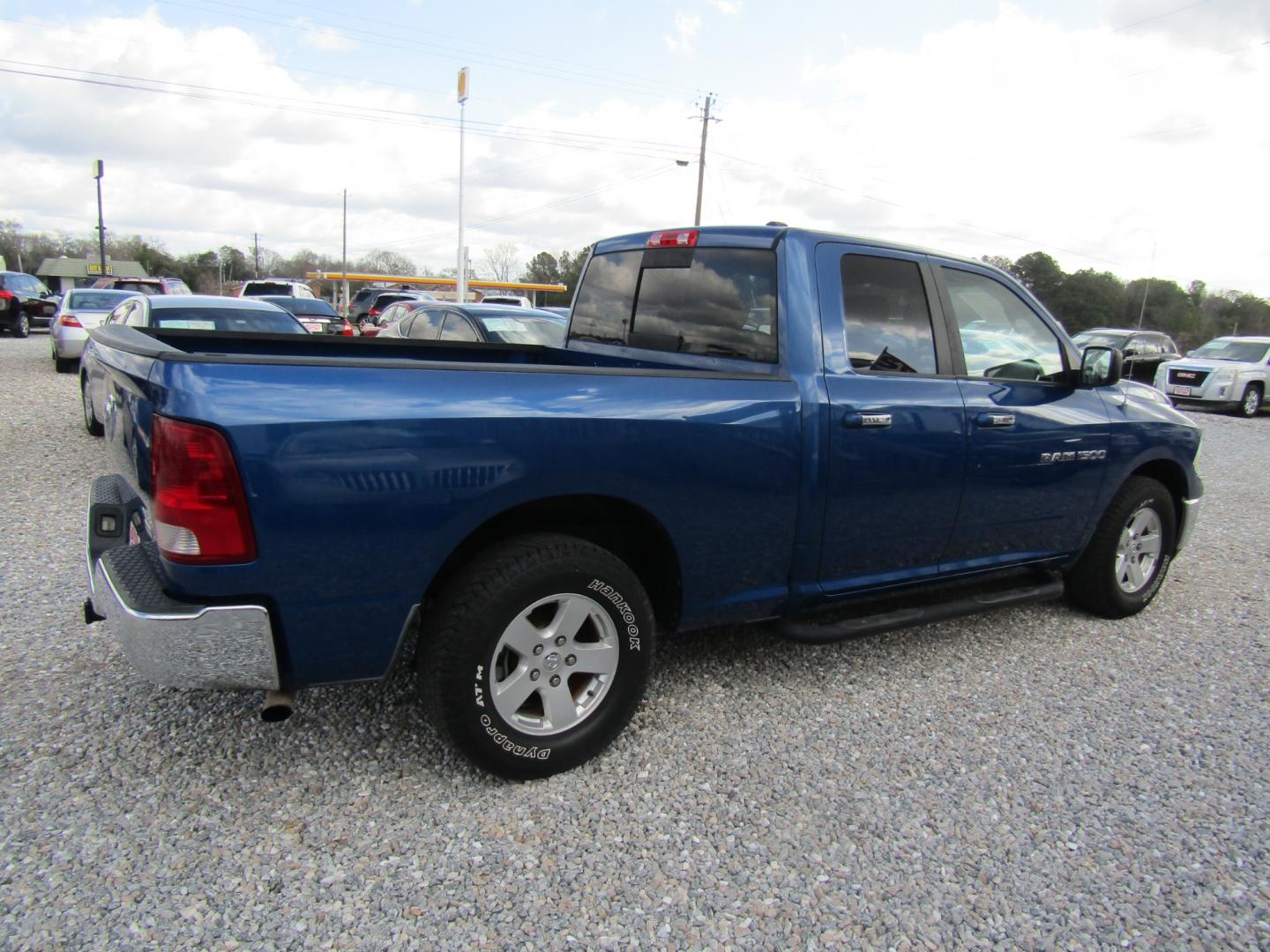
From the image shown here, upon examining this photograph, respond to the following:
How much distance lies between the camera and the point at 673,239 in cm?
370

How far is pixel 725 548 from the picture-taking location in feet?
9.89

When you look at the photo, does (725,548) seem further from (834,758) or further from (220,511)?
(220,511)

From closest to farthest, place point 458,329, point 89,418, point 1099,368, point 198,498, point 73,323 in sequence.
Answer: point 198,498 < point 1099,368 < point 89,418 < point 458,329 < point 73,323

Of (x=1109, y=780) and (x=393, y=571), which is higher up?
(x=393, y=571)

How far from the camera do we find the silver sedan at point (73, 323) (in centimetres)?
1375

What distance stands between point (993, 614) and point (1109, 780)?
1701 mm

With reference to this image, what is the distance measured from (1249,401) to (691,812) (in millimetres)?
19159

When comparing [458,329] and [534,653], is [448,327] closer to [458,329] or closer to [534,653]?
[458,329]

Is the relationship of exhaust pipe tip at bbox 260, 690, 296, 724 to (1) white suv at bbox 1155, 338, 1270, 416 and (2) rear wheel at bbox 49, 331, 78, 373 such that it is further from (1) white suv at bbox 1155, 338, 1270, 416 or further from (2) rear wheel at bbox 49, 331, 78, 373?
(1) white suv at bbox 1155, 338, 1270, 416

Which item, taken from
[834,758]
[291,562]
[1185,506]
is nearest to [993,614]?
[1185,506]

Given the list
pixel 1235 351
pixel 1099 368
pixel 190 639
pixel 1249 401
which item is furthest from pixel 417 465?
pixel 1235 351

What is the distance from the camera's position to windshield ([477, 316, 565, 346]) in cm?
896

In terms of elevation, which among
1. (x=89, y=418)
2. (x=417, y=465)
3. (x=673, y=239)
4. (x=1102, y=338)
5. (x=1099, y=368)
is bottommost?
(x=89, y=418)

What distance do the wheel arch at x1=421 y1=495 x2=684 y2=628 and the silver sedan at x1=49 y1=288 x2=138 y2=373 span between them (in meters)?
13.7
